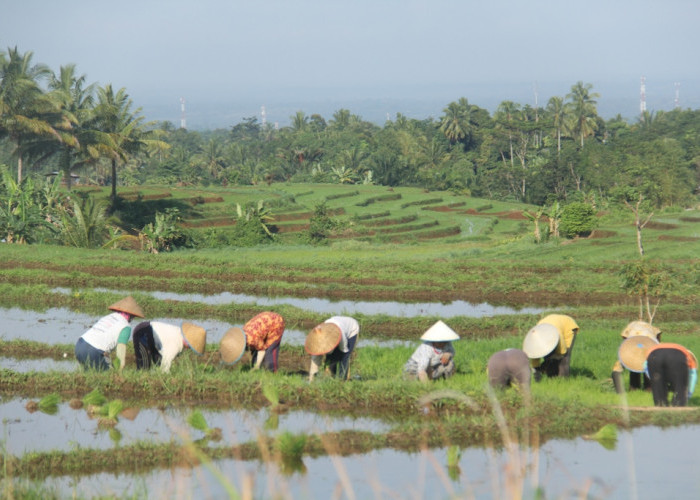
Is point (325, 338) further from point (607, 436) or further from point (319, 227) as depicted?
point (319, 227)

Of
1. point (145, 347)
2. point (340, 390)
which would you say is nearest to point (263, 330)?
point (340, 390)

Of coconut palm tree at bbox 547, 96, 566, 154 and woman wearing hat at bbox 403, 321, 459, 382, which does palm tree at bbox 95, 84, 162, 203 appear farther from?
coconut palm tree at bbox 547, 96, 566, 154

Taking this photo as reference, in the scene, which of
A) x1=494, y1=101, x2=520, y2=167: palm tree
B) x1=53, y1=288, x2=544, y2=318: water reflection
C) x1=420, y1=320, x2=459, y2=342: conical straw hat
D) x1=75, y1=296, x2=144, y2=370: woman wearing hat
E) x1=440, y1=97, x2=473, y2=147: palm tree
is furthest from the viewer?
x1=440, y1=97, x2=473, y2=147: palm tree

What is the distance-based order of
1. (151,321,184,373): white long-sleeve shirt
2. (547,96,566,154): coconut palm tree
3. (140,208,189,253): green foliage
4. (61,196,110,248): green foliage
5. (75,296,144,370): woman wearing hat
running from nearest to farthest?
1. (75,296,144,370): woman wearing hat
2. (151,321,184,373): white long-sleeve shirt
3. (61,196,110,248): green foliage
4. (140,208,189,253): green foliage
5. (547,96,566,154): coconut palm tree

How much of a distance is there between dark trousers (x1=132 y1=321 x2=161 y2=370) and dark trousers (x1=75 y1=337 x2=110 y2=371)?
36 centimetres

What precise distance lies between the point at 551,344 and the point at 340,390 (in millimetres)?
2161

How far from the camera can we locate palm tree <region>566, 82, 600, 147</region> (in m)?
63.9

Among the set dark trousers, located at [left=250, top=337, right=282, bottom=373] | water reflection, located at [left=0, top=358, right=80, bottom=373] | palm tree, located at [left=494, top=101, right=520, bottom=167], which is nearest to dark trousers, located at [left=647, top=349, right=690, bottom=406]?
dark trousers, located at [left=250, top=337, right=282, bottom=373]

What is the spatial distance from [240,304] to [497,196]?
4335cm

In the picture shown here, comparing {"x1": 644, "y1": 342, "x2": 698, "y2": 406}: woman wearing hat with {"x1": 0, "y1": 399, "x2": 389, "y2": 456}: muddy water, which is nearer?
{"x1": 0, "y1": 399, "x2": 389, "y2": 456}: muddy water

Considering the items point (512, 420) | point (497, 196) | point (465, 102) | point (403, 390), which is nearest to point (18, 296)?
point (403, 390)

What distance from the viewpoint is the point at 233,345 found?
9062 millimetres

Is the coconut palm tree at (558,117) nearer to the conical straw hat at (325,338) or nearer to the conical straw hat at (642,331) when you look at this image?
the conical straw hat at (642,331)

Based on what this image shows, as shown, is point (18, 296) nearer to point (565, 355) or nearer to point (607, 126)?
point (565, 355)
